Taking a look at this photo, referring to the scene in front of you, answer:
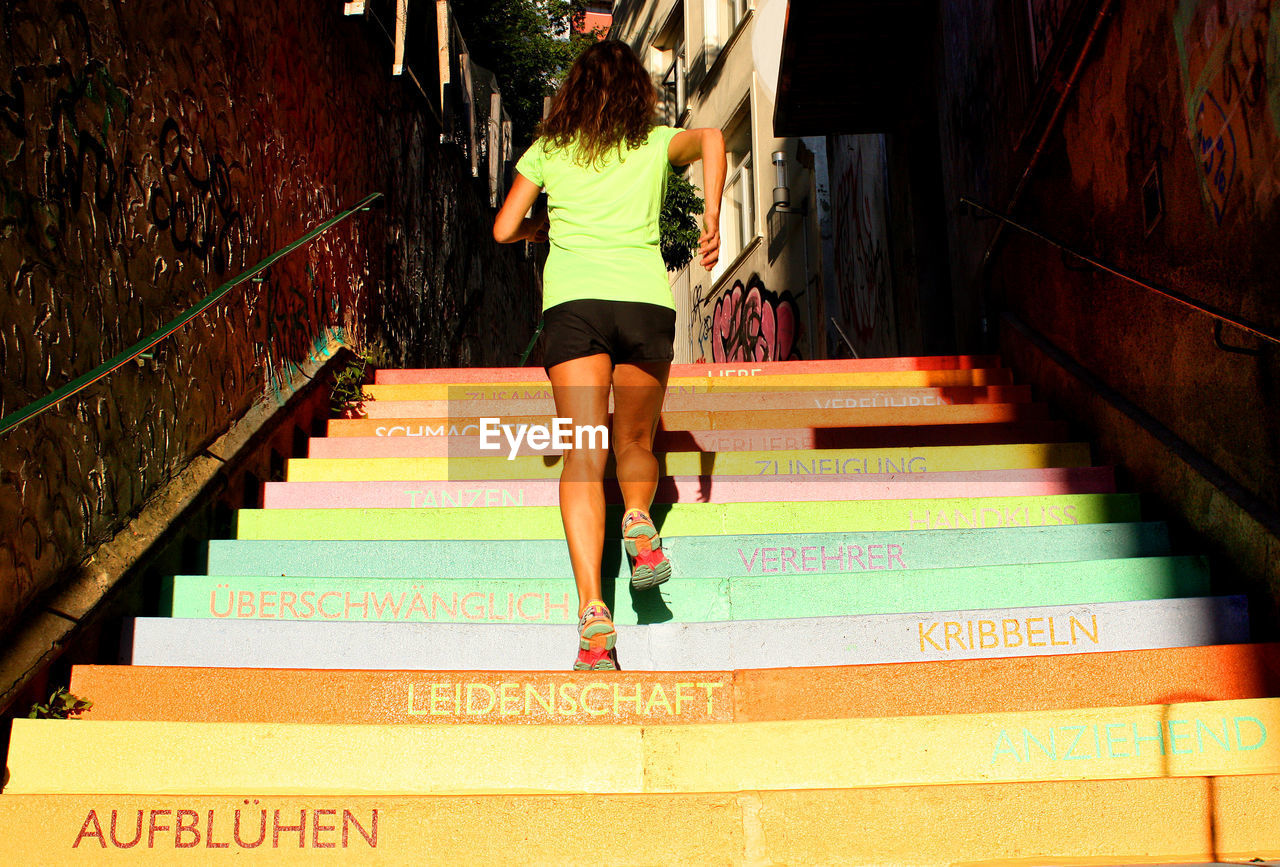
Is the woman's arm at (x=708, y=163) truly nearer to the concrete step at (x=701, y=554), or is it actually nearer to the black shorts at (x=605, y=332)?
the black shorts at (x=605, y=332)

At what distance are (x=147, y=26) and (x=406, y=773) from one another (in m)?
2.93

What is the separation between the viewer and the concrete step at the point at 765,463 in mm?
4512

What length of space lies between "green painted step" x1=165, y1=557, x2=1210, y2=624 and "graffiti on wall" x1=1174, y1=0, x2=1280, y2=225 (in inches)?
46.2

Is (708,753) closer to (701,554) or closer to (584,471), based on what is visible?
(584,471)

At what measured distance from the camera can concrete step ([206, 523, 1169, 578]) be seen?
3.58 m

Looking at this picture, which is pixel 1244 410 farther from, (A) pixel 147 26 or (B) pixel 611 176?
(A) pixel 147 26

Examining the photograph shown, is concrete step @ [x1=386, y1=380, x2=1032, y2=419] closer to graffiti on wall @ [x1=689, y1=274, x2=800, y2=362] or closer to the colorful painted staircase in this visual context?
the colorful painted staircase

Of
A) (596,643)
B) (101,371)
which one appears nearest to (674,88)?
(101,371)

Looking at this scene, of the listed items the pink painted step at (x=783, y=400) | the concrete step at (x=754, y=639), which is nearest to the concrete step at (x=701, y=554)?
the concrete step at (x=754, y=639)

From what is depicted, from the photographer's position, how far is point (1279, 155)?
320 centimetres

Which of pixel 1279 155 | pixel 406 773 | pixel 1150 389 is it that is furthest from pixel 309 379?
pixel 1279 155

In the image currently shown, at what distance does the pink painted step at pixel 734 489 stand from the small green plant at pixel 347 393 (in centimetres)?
140

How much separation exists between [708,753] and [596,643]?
1.40 feet
